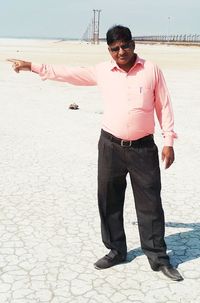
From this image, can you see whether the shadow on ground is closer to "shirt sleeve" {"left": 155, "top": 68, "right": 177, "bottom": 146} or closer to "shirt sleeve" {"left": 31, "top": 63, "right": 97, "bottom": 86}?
"shirt sleeve" {"left": 155, "top": 68, "right": 177, "bottom": 146}

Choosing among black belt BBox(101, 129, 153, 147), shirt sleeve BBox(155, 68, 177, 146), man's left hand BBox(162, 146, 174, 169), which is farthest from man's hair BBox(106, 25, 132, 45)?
man's left hand BBox(162, 146, 174, 169)

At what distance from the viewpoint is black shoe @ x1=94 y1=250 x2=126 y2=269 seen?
149 inches

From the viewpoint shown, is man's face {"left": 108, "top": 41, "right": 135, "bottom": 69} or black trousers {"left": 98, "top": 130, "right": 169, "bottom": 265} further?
black trousers {"left": 98, "top": 130, "right": 169, "bottom": 265}

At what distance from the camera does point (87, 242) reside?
4.28 m

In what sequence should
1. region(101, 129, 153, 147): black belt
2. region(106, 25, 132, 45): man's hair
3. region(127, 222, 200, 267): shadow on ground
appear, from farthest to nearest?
region(127, 222, 200, 267): shadow on ground < region(101, 129, 153, 147): black belt < region(106, 25, 132, 45): man's hair

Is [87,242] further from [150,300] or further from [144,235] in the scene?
[150,300]

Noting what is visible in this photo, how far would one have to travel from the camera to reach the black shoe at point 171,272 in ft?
11.9

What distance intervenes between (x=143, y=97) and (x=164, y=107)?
200 mm

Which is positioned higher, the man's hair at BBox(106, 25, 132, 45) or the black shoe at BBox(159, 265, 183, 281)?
the man's hair at BBox(106, 25, 132, 45)

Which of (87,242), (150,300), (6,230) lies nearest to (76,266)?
(87,242)

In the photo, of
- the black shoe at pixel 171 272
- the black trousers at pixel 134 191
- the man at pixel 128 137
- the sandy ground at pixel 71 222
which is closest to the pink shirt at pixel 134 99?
the man at pixel 128 137

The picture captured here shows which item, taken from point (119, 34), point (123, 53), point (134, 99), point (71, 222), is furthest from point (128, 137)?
point (71, 222)

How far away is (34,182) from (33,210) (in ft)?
3.26

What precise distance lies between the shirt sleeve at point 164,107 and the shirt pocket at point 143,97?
2.5 inches
